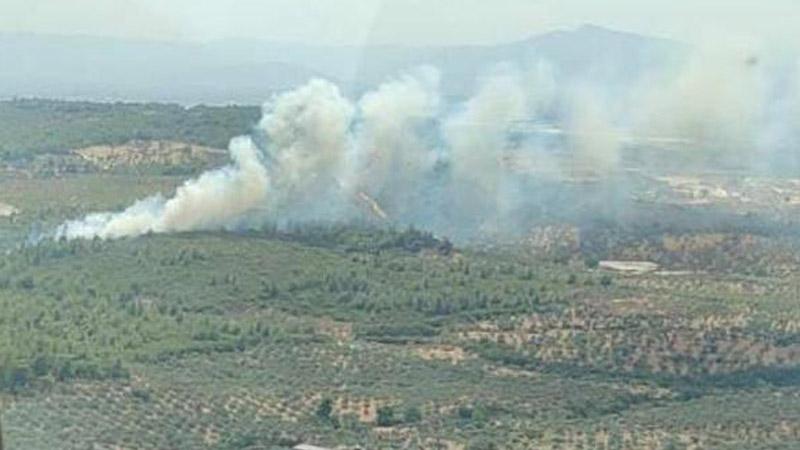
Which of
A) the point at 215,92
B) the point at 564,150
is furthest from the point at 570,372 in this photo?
the point at 215,92

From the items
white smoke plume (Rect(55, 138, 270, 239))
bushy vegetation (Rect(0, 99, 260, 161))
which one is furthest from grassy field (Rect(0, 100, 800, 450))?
bushy vegetation (Rect(0, 99, 260, 161))

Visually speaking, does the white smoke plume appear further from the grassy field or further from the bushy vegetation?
the bushy vegetation

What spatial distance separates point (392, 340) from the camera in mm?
19938

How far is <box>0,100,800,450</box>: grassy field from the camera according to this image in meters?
14.4

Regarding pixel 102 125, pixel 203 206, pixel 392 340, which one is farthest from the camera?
pixel 102 125

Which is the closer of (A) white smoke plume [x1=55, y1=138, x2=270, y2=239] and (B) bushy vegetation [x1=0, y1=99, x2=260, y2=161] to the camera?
(A) white smoke plume [x1=55, y1=138, x2=270, y2=239]

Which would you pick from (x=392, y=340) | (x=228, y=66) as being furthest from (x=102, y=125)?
(x=392, y=340)

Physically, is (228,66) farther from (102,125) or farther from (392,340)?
(392,340)

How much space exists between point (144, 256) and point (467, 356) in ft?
22.8

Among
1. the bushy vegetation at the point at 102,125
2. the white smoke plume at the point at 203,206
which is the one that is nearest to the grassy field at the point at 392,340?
the white smoke plume at the point at 203,206

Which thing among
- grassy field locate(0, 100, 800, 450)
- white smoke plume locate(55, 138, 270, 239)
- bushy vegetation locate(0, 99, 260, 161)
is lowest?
grassy field locate(0, 100, 800, 450)

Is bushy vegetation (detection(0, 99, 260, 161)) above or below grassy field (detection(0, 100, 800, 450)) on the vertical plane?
above

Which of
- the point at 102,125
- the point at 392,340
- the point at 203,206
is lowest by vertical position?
the point at 392,340

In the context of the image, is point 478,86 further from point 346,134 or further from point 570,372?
point 570,372
